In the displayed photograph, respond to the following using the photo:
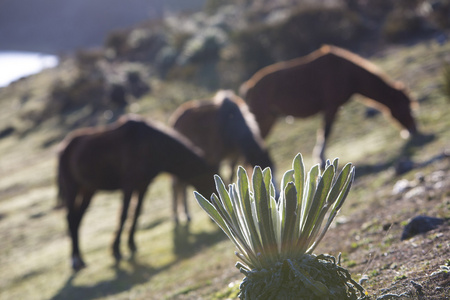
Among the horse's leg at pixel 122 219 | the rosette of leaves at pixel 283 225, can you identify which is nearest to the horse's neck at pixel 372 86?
the horse's leg at pixel 122 219

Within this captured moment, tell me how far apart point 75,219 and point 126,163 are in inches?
77.0

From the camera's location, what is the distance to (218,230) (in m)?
10.1

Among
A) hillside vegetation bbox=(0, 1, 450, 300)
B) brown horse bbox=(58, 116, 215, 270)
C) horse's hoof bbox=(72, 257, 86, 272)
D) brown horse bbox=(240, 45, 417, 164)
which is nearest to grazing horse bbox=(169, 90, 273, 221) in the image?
brown horse bbox=(58, 116, 215, 270)

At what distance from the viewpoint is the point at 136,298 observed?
23.2ft

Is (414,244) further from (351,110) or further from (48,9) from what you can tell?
(48,9)

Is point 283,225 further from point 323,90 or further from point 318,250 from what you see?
point 323,90

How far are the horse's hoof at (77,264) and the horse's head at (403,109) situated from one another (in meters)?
7.76

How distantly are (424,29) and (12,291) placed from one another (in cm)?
2070

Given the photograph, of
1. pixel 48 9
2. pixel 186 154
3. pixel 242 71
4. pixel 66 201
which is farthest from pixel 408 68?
pixel 48 9

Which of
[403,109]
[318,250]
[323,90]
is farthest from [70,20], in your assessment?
[318,250]

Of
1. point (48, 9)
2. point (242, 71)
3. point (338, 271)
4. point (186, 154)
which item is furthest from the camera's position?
point (48, 9)

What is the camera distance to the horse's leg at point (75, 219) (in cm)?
1040

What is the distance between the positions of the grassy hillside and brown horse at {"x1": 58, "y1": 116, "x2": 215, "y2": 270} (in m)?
1.05

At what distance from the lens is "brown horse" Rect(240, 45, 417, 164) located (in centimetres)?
1191
